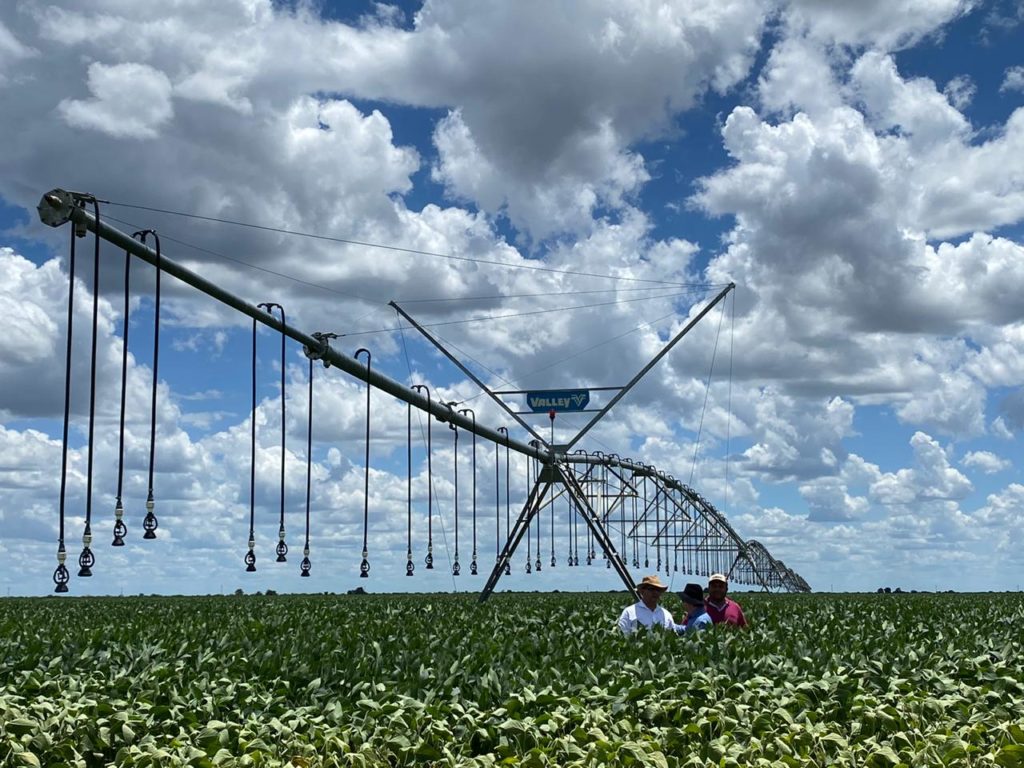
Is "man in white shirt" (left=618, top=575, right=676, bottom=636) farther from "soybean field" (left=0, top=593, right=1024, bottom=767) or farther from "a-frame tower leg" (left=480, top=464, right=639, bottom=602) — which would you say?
"a-frame tower leg" (left=480, top=464, right=639, bottom=602)

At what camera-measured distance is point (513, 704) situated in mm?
11227

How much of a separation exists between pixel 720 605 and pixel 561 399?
17818 mm

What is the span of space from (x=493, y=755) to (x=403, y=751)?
30.2 inches

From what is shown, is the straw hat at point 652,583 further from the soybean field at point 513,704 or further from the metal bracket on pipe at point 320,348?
the metal bracket on pipe at point 320,348

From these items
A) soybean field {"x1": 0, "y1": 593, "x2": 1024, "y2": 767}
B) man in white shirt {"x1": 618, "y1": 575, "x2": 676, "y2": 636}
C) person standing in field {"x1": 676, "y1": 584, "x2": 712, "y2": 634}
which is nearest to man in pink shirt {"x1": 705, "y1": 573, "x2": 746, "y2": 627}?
person standing in field {"x1": 676, "y1": 584, "x2": 712, "y2": 634}

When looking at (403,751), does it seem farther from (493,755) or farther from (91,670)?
(91,670)

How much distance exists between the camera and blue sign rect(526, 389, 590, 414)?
35.0m

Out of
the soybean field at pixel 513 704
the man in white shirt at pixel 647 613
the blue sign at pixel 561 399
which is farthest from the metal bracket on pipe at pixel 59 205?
the blue sign at pixel 561 399

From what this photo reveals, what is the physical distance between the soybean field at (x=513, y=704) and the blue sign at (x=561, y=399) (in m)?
19.4

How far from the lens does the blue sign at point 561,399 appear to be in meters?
35.0

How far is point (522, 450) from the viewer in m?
36.3

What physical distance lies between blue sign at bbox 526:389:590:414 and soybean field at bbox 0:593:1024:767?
19.4 metres

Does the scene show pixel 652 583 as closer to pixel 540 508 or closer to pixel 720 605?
pixel 720 605

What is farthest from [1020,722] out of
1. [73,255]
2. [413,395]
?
[413,395]
